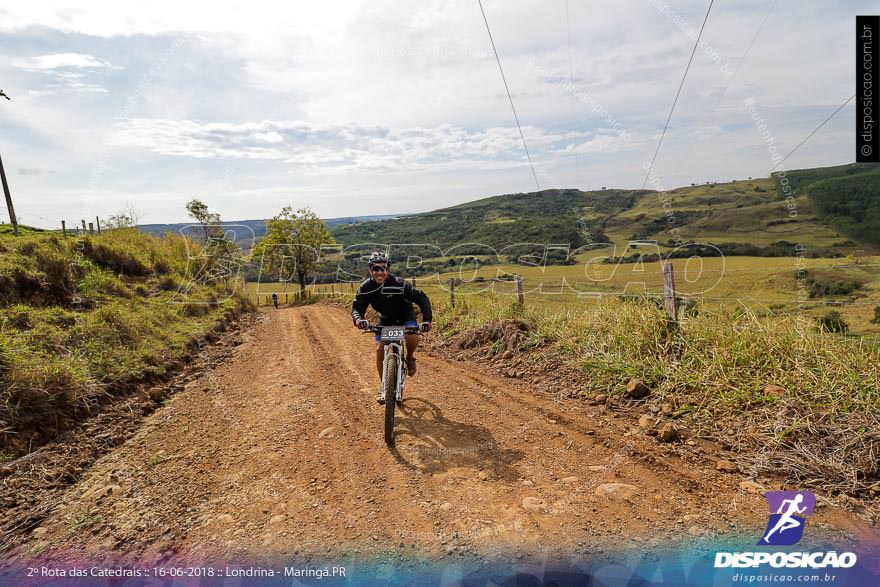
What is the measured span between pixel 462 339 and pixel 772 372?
224 inches

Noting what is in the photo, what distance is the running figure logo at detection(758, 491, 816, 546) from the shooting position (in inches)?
116

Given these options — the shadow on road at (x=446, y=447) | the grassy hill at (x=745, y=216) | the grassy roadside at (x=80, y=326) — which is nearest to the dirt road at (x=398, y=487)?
the shadow on road at (x=446, y=447)

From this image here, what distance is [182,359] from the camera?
8562 mm

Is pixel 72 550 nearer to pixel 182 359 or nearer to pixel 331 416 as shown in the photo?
pixel 331 416

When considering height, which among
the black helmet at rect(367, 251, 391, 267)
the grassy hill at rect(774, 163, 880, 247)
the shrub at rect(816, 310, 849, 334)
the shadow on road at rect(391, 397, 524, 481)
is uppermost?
the grassy hill at rect(774, 163, 880, 247)

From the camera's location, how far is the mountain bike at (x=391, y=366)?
15.2 ft

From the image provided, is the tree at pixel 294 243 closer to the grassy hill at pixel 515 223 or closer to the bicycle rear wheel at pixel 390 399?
the grassy hill at pixel 515 223

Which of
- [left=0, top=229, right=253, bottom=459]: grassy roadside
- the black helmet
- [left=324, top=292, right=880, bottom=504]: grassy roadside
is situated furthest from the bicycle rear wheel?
[left=0, top=229, right=253, bottom=459]: grassy roadside

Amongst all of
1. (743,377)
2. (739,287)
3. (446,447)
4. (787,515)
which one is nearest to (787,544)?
(787,515)

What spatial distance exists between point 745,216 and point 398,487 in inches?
1870

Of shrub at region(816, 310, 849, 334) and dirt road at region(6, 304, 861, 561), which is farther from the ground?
shrub at region(816, 310, 849, 334)

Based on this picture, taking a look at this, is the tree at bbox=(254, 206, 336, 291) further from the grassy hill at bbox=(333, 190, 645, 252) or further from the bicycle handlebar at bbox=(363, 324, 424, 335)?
the bicycle handlebar at bbox=(363, 324, 424, 335)

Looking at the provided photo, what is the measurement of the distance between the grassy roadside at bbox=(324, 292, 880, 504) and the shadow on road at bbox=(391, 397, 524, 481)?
1.96 metres

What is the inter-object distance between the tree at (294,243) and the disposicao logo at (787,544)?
129ft
